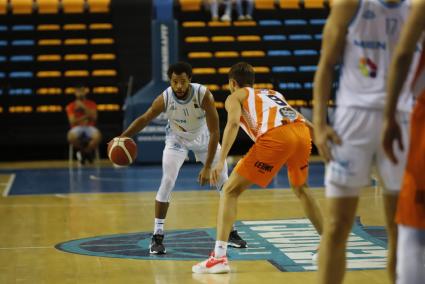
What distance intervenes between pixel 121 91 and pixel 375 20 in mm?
15014

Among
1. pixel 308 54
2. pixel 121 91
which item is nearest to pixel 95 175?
pixel 121 91

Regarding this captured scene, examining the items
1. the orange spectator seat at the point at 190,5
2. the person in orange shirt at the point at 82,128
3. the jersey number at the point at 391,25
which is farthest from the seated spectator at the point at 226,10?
the jersey number at the point at 391,25

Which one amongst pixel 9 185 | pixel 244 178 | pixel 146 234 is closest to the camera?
pixel 244 178

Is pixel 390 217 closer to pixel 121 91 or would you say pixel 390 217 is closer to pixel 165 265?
pixel 165 265

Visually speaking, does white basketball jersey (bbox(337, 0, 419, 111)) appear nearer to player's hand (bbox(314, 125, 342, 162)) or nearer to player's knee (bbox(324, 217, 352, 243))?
player's hand (bbox(314, 125, 342, 162))

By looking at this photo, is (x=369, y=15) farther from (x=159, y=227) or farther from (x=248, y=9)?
(x=248, y=9)

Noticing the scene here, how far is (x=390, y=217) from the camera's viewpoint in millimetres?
4270

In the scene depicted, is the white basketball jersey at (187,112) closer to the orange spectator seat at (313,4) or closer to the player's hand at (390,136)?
the player's hand at (390,136)

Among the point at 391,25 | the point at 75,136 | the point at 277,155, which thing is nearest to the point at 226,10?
the point at 75,136

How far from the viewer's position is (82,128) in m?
16.2

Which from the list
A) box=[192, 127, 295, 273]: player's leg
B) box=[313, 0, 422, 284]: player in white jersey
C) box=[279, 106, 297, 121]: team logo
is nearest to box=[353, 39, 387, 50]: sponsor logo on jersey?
box=[313, 0, 422, 284]: player in white jersey

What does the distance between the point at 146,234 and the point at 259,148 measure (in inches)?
84.4

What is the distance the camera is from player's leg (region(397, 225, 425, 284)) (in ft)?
12.0

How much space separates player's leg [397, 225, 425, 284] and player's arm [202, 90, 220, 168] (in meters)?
3.42
